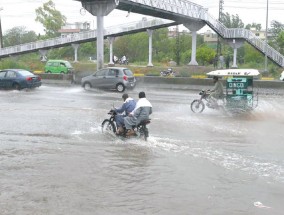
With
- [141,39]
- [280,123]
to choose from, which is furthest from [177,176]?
Answer: [141,39]

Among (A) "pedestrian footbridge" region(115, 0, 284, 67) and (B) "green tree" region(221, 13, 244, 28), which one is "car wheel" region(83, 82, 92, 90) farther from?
(B) "green tree" region(221, 13, 244, 28)

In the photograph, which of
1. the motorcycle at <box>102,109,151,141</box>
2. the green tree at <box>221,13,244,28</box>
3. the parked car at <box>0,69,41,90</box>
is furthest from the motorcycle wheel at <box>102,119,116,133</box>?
the green tree at <box>221,13,244,28</box>

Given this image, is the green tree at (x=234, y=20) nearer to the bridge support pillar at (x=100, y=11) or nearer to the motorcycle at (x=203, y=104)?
the bridge support pillar at (x=100, y=11)

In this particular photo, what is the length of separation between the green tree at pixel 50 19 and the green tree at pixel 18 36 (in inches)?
315

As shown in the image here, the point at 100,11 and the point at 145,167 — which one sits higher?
the point at 100,11

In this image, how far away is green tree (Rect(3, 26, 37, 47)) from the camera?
107 m

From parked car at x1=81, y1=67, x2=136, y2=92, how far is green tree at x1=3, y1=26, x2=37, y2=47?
83535 mm

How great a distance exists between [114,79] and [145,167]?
60.0ft

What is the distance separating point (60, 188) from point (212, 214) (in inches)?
114

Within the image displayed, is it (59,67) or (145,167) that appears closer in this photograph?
(145,167)

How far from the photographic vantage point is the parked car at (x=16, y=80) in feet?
89.8

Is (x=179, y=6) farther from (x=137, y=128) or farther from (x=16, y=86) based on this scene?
(x=137, y=128)

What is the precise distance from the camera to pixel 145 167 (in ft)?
31.4

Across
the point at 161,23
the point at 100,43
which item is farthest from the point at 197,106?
the point at 161,23
